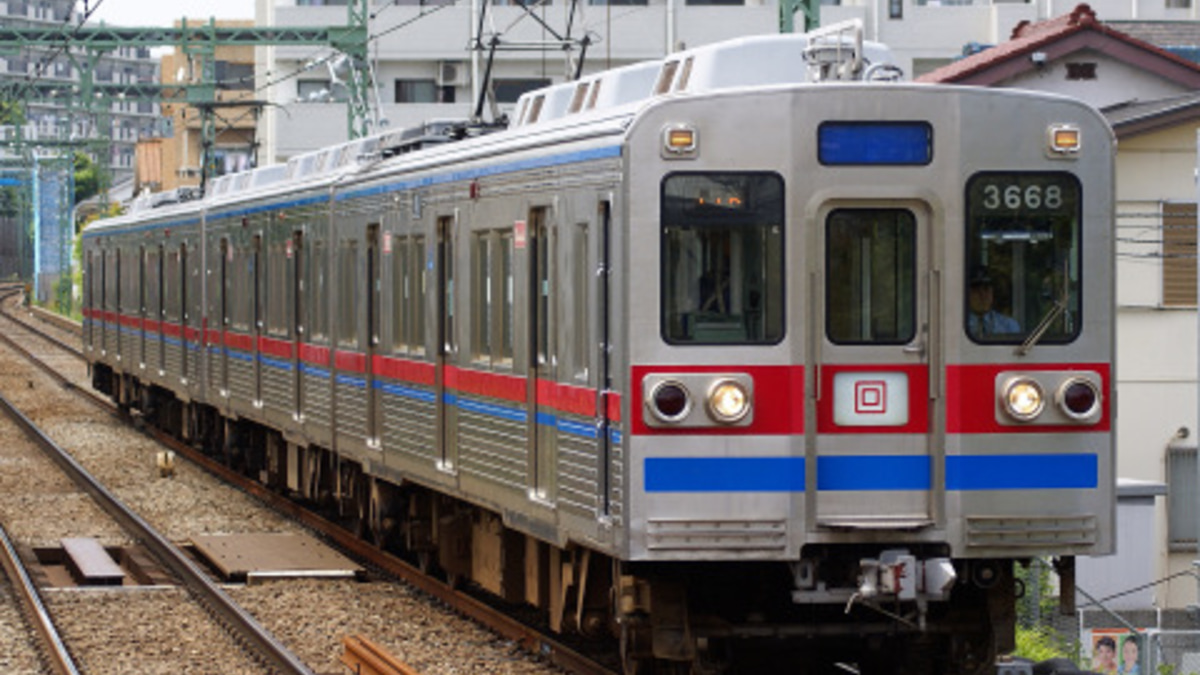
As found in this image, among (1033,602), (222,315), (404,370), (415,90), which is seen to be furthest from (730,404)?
(415,90)

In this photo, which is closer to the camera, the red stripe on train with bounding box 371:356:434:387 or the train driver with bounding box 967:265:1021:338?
the train driver with bounding box 967:265:1021:338

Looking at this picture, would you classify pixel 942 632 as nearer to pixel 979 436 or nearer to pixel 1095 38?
pixel 979 436

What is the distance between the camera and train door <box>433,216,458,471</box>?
12.1 m

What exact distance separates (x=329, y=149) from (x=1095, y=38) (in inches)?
335

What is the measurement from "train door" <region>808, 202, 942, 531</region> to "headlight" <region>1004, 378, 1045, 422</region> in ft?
0.97

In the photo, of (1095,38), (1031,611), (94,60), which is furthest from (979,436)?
(94,60)

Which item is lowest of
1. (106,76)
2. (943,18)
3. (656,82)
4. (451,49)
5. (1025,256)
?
(1025,256)

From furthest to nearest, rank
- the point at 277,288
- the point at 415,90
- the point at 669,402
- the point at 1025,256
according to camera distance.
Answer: the point at 415,90 → the point at 277,288 → the point at 1025,256 → the point at 669,402

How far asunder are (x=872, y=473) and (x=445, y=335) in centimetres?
393

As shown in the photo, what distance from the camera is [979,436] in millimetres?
8930

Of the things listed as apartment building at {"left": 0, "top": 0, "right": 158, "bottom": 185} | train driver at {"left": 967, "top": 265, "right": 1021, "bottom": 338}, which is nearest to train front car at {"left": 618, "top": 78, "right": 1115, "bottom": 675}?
train driver at {"left": 967, "top": 265, "right": 1021, "bottom": 338}

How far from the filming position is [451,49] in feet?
163

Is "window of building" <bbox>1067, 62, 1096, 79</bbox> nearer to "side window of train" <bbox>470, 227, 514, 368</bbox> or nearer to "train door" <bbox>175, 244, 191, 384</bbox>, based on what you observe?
"train door" <bbox>175, 244, 191, 384</bbox>

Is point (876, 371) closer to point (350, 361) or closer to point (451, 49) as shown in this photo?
point (350, 361)
